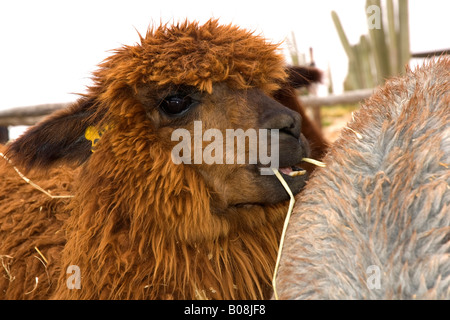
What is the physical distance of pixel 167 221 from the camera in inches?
84.8

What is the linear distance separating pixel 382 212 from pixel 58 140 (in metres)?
1.59

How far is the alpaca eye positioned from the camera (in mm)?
2174

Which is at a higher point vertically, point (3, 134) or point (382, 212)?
point (3, 134)

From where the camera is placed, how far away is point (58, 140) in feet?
7.62

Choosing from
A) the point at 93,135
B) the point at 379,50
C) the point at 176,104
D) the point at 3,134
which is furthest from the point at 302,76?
the point at 379,50

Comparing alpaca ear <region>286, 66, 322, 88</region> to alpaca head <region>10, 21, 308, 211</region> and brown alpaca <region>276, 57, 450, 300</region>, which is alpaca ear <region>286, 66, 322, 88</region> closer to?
alpaca head <region>10, 21, 308, 211</region>

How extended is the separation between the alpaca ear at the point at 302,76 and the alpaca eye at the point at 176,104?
91 cm

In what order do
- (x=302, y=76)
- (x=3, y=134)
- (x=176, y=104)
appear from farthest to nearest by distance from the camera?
(x=3, y=134)
(x=302, y=76)
(x=176, y=104)

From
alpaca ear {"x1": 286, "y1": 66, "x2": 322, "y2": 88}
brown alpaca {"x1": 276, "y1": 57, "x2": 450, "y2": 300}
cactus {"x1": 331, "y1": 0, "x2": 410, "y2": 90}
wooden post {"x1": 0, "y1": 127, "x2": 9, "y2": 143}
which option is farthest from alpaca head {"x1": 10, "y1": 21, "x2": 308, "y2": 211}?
cactus {"x1": 331, "y1": 0, "x2": 410, "y2": 90}

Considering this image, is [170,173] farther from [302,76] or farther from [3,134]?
[3,134]

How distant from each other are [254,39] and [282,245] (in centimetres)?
108
